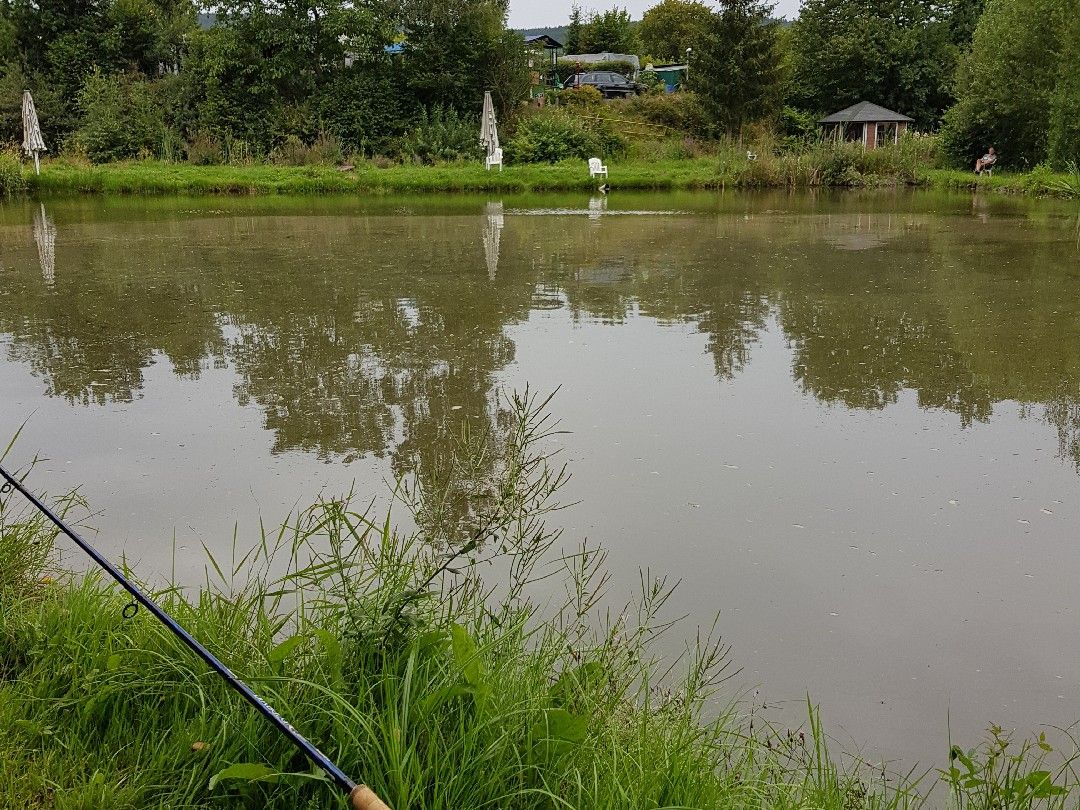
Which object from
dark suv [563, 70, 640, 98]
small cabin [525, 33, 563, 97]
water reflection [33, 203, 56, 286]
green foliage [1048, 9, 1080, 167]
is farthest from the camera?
dark suv [563, 70, 640, 98]

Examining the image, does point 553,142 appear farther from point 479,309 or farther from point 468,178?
point 479,309

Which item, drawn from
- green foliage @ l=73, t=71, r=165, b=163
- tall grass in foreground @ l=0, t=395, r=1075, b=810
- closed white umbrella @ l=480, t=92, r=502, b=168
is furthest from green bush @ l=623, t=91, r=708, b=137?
tall grass in foreground @ l=0, t=395, r=1075, b=810

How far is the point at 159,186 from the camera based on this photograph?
76.7 ft

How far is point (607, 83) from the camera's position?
39031mm

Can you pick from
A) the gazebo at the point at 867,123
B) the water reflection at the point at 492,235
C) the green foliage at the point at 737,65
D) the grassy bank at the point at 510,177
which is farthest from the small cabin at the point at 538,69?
the water reflection at the point at 492,235

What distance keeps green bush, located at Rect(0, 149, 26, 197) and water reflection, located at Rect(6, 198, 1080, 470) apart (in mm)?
8073

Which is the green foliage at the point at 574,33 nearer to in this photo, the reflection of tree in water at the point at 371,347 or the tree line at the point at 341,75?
the tree line at the point at 341,75

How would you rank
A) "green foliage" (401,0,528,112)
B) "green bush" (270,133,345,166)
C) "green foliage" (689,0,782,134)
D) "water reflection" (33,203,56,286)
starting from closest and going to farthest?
"water reflection" (33,203,56,286) < "green bush" (270,133,345,166) < "green foliage" (401,0,528,112) < "green foliage" (689,0,782,134)

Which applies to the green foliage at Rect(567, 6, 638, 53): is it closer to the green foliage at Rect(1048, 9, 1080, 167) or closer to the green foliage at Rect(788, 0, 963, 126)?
the green foliage at Rect(788, 0, 963, 126)

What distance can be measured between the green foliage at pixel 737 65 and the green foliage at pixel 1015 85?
18.4ft

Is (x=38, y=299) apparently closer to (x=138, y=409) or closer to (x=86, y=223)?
(x=138, y=409)

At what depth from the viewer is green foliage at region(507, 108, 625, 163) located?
27312 mm

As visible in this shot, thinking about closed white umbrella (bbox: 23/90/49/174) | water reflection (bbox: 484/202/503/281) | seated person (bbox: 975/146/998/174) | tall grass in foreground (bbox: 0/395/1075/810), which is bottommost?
tall grass in foreground (bbox: 0/395/1075/810)

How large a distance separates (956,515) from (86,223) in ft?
51.3
